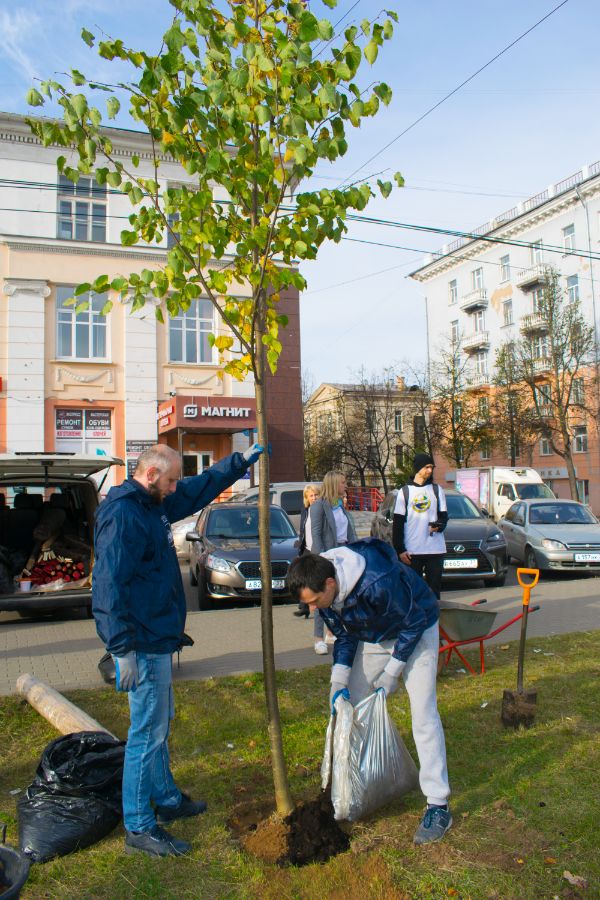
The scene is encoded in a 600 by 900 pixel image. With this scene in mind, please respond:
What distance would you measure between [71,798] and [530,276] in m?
48.2

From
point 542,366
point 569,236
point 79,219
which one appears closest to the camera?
point 79,219

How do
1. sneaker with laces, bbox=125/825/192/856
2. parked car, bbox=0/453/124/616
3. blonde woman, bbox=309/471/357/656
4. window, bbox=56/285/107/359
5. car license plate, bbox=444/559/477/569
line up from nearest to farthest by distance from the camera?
sneaker with laces, bbox=125/825/192/856, blonde woman, bbox=309/471/357/656, parked car, bbox=0/453/124/616, car license plate, bbox=444/559/477/569, window, bbox=56/285/107/359

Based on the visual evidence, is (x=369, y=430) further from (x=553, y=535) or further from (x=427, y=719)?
(x=427, y=719)

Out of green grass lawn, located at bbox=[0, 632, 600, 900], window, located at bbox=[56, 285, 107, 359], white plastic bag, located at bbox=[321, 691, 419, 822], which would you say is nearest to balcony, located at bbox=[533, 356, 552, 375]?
window, located at bbox=[56, 285, 107, 359]

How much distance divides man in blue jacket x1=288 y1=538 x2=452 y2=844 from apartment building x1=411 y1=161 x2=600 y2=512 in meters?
34.2

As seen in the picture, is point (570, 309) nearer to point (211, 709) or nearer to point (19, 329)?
point (19, 329)

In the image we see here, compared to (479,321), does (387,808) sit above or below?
below

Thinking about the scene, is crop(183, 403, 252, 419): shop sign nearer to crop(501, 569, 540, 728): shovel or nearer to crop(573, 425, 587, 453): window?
crop(501, 569, 540, 728): shovel

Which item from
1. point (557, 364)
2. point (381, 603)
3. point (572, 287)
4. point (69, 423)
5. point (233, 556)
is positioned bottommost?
point (233, 556)

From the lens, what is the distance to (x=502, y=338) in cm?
5084

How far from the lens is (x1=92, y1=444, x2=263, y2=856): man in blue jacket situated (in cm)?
339

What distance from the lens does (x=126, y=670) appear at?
3.41 m

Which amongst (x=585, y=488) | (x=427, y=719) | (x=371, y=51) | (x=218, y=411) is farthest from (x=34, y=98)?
(x=585, y=488)

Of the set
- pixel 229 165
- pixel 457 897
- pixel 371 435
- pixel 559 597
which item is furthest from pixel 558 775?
pixel 371 435
